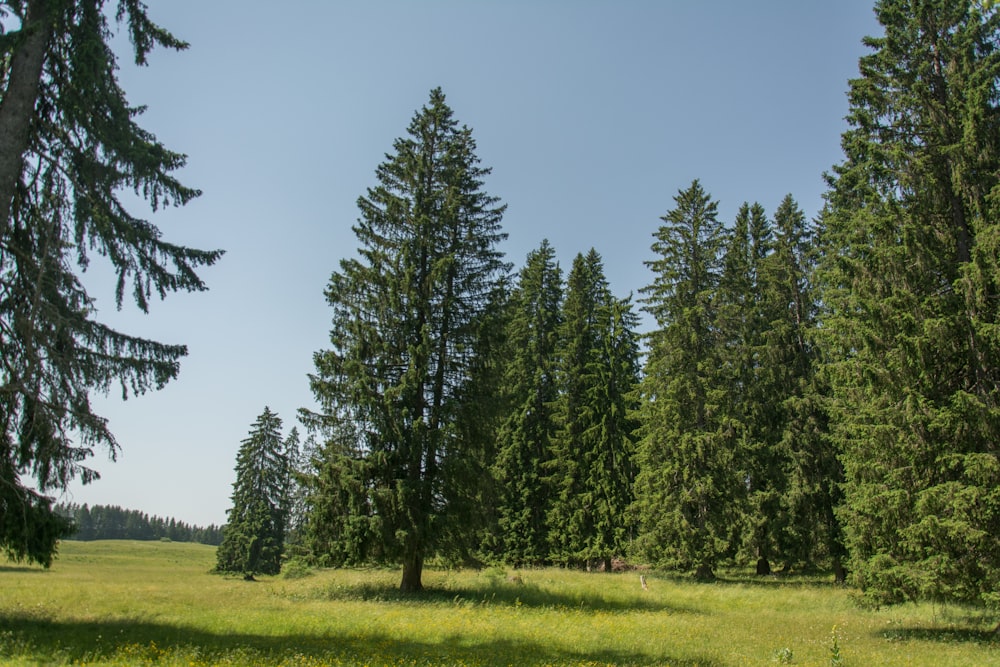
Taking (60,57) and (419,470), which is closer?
(60,57)

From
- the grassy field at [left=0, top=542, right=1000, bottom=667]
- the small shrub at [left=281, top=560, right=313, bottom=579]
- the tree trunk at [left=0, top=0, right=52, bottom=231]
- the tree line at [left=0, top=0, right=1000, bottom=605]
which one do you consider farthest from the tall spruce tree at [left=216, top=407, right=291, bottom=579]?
the tree trunk at [left=0, top=0, right=52, bottom=231]

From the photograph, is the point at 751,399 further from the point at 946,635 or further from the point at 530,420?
the point at 946,635

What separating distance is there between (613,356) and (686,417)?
8834 mm

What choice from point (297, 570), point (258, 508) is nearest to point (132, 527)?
point (258, 508)

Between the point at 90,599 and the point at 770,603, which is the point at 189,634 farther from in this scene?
the point at 770,603

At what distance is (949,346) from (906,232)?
289 cm

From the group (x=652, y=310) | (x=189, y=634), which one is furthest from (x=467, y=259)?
(x=189, y=634)

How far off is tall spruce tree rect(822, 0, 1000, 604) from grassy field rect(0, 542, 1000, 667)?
215 cm

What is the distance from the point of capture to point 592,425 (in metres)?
35.1

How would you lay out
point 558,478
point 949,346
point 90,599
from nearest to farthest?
point 949,346 < point 90,599 < point 558,478

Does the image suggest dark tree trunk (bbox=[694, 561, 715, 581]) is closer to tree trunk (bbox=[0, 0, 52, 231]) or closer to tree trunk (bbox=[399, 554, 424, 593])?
tree trunk (bbox=[399, 554, 424, 593])

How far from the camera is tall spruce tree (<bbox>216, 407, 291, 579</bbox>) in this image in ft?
160

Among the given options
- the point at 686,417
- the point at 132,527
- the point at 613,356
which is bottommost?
the point at 132,527

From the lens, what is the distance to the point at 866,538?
1460cm
